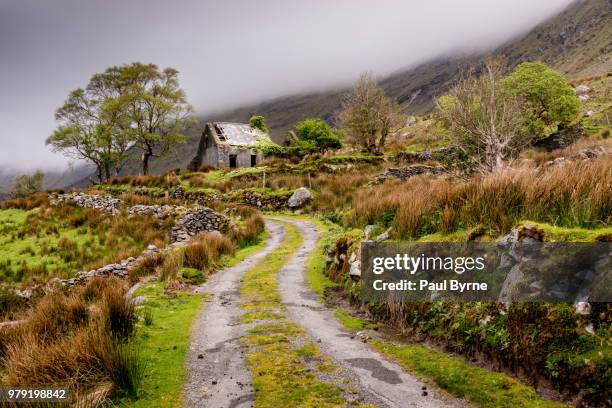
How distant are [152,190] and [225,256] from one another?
2326 cm

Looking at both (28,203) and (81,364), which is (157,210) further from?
(81,364)

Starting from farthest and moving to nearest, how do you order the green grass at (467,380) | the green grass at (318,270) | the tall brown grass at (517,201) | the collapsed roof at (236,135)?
the collapsed roof at (236,135), the green grass at (318,270), the tall brown grass at (517,201), the green grass at (467,380)

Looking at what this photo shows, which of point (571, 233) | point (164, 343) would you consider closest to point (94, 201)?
point (164, 343)

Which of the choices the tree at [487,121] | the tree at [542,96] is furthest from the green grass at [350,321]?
the tree at [542,96]

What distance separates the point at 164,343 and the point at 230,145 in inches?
1649

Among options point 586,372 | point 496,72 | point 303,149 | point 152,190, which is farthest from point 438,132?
point 586,372

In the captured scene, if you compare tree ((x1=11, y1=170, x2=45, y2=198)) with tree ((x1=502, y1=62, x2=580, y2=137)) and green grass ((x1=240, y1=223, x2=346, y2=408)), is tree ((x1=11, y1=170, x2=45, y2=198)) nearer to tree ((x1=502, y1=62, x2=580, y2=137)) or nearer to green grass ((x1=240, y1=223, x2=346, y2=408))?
tree ((x1=502, y1=62, x2=580, y2=137))

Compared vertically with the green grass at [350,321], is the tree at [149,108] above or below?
above

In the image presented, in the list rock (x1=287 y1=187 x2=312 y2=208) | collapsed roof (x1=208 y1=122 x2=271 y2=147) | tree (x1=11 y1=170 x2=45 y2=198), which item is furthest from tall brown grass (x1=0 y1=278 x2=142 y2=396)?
tree (x1=11 y1=170 x2=45 y2=198)

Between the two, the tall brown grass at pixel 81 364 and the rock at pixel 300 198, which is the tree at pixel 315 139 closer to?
the rock at pixel 300 198

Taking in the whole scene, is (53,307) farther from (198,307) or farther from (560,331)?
(560,331)

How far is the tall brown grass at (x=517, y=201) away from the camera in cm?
594

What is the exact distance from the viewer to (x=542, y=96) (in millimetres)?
32500

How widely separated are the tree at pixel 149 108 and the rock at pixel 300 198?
2811cm
